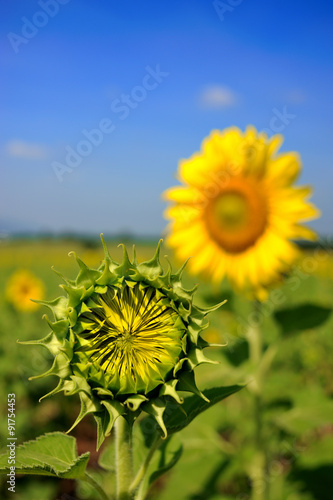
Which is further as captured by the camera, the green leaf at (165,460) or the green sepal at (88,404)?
the green leaf at (165,460)

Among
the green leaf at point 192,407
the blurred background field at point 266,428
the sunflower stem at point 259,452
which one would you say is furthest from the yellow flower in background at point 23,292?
the green leaf at point 192,407

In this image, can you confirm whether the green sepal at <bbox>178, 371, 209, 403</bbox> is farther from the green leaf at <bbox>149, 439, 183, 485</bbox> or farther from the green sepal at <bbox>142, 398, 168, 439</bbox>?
the green leaf at <bbox>149, 439, 183, 485</bbox>

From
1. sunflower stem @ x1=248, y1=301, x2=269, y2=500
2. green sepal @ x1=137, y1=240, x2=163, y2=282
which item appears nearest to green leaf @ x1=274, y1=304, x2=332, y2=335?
sunflower stem @ x1=248, y1=301, x2=269, y2=500

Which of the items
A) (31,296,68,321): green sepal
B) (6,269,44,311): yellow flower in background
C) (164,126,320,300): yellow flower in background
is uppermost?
(6,269,44,311): yellow flower in background

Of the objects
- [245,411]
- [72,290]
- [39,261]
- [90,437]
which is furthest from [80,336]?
[39,261]

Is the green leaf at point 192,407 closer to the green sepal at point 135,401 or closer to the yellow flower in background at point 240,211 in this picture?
the green sepal at point 135,401

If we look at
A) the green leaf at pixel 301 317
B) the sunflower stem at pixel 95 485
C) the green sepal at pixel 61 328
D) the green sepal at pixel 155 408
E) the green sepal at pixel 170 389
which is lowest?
the sunflower stem at pixel 95 485

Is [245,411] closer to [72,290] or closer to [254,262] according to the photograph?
[254,262]
